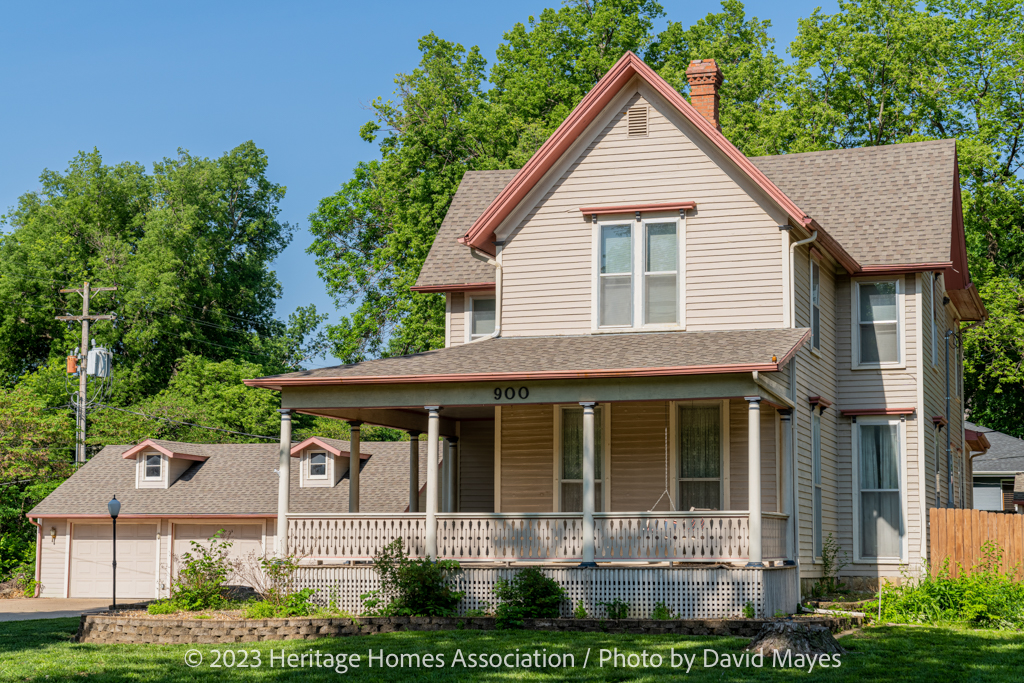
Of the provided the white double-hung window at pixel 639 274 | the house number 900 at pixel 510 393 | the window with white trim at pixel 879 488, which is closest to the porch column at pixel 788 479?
the white double-hung window at pixel 639 274

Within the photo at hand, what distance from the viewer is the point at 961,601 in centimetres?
1722

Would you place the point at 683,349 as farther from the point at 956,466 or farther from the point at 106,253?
the point at 106,253

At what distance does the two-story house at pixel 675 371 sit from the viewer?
16.2 metres

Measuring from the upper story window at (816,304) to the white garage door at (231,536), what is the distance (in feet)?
67.6

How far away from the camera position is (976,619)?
669 inches

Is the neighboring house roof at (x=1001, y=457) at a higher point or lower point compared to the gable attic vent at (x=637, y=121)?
lower

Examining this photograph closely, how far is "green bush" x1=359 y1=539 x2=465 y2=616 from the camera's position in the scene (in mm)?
16250

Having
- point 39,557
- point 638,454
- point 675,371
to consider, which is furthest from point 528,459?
point 39,557

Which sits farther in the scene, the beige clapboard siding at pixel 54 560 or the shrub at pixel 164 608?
the beige clapboard siding at pixel 54 560

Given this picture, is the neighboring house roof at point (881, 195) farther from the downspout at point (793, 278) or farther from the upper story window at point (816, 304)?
the downspout at point (793, 278)

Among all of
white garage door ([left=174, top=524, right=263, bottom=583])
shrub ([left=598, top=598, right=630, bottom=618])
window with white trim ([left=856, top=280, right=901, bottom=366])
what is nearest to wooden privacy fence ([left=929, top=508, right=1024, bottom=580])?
window with white trim ([left=856, top=280, right=901, bottom=366])

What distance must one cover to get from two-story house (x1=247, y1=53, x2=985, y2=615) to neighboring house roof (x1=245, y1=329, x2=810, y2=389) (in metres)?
0.06

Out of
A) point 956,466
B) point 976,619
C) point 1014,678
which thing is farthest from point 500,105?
point 1014,678

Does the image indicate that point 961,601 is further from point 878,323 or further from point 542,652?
point 542,652
